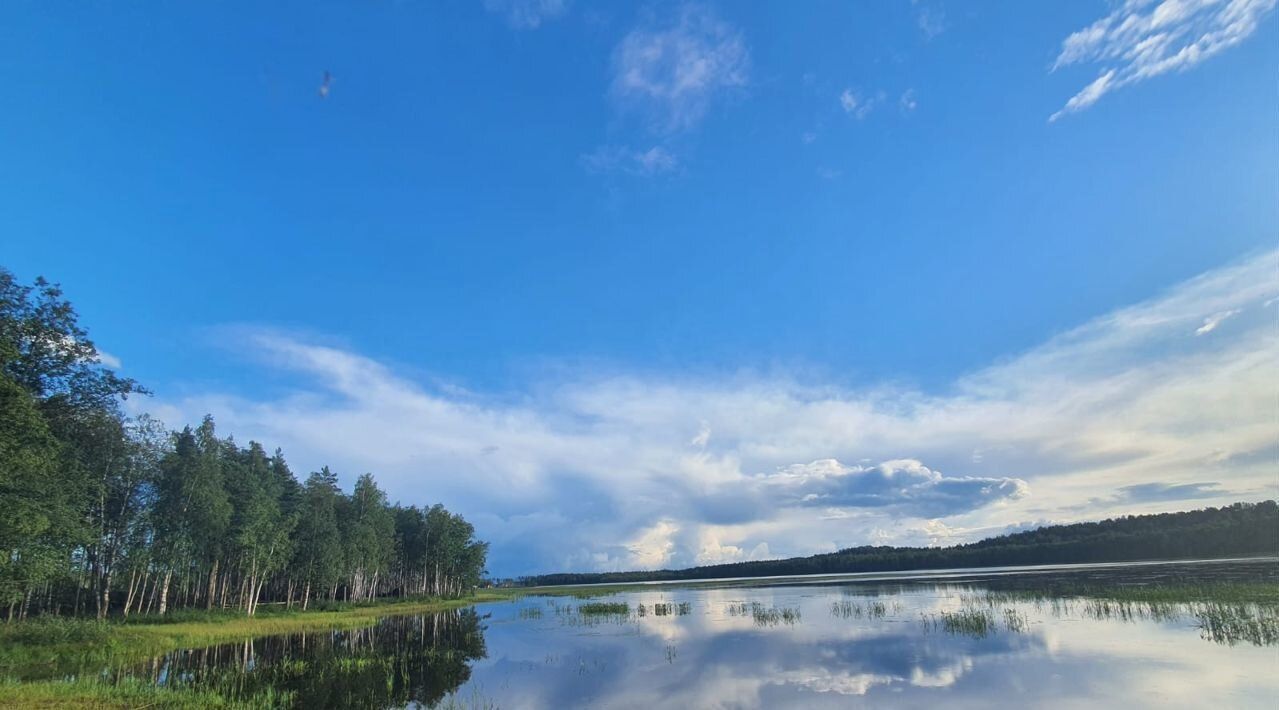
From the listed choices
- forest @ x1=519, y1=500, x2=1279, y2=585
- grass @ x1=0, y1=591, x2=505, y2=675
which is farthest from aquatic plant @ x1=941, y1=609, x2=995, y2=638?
forest @ x1=519, y1=500, x2=1279, y2=585

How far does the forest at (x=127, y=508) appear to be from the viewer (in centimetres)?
3525

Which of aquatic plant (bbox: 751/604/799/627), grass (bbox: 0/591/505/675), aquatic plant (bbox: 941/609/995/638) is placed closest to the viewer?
grass (bbox: 0/591/505/675)

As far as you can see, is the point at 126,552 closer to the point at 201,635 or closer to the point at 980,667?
the point at 201,635

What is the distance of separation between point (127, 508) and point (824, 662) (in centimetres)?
6161

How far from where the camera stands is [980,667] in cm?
2769

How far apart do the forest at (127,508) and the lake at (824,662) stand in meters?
11.8

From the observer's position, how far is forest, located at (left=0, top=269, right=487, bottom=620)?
116ft

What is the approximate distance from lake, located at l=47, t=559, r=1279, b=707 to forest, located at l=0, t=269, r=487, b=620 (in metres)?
11.8

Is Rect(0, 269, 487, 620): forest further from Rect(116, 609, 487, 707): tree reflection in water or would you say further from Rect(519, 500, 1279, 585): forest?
Rect(519, 500, 1279, 585): forest

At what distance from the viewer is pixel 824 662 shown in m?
31.0

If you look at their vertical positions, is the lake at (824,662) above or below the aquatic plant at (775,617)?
above

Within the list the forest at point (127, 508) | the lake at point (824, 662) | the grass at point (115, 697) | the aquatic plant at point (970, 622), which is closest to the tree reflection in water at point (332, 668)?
the lake at point (824, 662)

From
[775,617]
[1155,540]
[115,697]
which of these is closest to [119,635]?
[115,697]

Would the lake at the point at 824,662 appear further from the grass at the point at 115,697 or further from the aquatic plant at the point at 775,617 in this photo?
the grass at the point at 115,697
